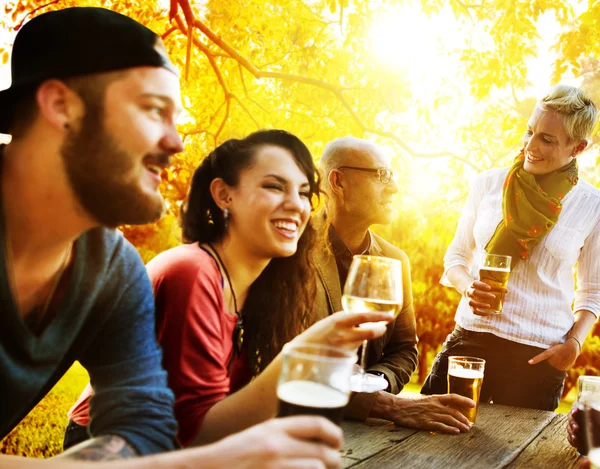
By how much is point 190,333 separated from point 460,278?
68.8 inches

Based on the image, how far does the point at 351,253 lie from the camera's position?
2916 millimetres

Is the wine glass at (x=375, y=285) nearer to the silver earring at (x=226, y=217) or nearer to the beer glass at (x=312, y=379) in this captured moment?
the beer glass at (x=312, y=379)

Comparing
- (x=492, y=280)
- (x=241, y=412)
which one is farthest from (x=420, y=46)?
(x=241, y=412)

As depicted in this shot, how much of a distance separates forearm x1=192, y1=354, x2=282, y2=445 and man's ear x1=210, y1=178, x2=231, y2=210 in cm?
70

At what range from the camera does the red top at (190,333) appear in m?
1.61

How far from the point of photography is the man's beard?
1.32 m

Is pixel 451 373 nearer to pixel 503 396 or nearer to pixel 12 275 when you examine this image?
pixel 503 396

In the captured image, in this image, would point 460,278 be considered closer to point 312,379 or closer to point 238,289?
point 238,289

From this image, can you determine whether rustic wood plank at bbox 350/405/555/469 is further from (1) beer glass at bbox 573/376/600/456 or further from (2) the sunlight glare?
(2) the sunlight glare

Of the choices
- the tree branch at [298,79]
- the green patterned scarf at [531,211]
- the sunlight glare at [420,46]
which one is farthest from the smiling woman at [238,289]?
the sunlight glare at [420,46]

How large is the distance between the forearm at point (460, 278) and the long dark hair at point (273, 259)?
3.53 feet

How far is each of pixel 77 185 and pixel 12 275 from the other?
232mm

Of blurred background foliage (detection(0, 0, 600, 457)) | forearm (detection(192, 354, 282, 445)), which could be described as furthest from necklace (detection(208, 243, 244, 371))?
blurred background foliage (detection(0, 0, 600, 457))

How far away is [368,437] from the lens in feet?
6.20
